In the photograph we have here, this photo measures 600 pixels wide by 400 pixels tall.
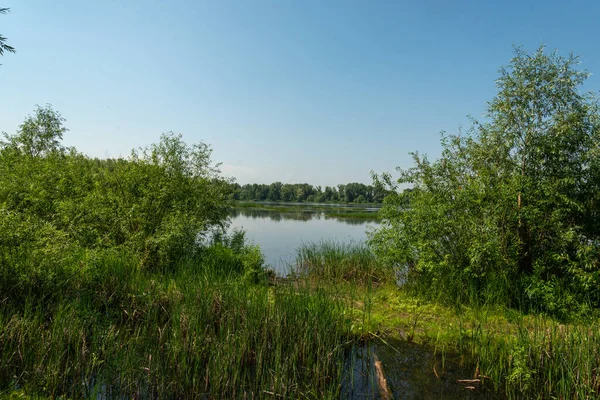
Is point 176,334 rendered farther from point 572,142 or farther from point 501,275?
point 572,142

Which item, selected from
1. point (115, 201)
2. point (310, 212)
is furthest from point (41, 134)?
point (310, 212)

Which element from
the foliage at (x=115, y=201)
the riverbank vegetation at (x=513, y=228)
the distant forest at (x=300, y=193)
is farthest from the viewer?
the distant forest at (x=300, y=193)

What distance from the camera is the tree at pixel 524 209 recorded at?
7121mm

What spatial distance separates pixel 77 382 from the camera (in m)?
4.25

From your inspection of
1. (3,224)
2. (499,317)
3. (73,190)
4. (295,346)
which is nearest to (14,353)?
(3,224)

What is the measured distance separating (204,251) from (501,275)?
8.64 metres

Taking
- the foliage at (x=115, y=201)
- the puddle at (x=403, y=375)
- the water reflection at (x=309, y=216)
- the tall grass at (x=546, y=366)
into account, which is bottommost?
the puddle at (x=403, y=375)

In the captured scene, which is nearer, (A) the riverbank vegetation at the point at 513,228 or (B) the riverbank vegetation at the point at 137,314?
(B) the riverbank vegetation at the point at 137,314

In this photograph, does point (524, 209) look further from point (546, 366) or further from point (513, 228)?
point (546, 366)

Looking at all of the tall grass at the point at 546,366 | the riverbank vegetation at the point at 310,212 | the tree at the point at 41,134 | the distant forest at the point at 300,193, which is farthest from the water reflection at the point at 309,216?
the distant forest at the point at 300,193

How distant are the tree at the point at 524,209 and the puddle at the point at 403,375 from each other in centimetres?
253

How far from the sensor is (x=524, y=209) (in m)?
7.27

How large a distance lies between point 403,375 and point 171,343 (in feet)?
11.8

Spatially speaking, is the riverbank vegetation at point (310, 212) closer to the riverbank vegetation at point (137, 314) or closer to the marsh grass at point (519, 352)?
the riverbank vegetation at point (137, 314)
